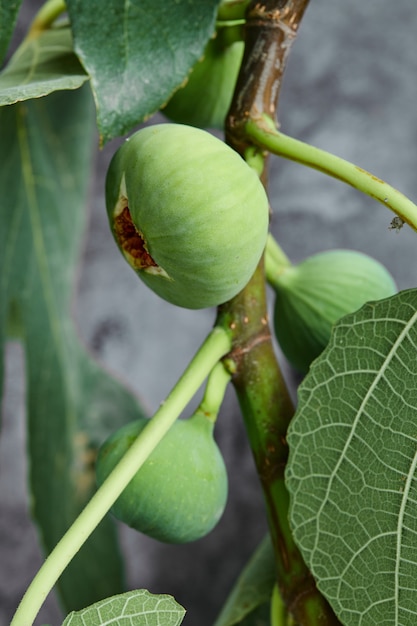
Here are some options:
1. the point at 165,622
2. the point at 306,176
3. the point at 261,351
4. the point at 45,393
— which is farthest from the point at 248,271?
the point at 306,176

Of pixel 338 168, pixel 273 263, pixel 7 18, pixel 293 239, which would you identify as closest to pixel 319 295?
pixel 273 263

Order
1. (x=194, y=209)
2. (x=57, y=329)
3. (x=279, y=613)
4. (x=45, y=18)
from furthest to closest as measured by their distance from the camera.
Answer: (x=57, y=329) < (x=45, y=18) < (x=279, y=613) < (x=194, y=209)

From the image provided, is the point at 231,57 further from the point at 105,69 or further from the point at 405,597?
the point at 405,597

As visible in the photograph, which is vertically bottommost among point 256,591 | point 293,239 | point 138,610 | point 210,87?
point 293,239

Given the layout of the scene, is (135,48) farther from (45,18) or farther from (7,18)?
(45,18)

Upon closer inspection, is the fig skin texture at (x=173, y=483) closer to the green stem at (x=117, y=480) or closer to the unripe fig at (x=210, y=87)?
the green stem at (x=117, y=480)

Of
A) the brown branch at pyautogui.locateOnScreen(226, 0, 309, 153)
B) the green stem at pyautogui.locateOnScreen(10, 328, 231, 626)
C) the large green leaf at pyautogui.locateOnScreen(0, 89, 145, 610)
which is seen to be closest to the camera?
the green stem at pyautogui.locateOnScreen(10, 328, 231, 626)

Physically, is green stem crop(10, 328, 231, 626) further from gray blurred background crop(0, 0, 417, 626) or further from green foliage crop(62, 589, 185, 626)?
gray blurred background crop(0, 0, 417, 626)

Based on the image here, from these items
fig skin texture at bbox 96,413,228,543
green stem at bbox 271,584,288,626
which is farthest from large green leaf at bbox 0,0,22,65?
green stem at bbox 271,584,288,626
